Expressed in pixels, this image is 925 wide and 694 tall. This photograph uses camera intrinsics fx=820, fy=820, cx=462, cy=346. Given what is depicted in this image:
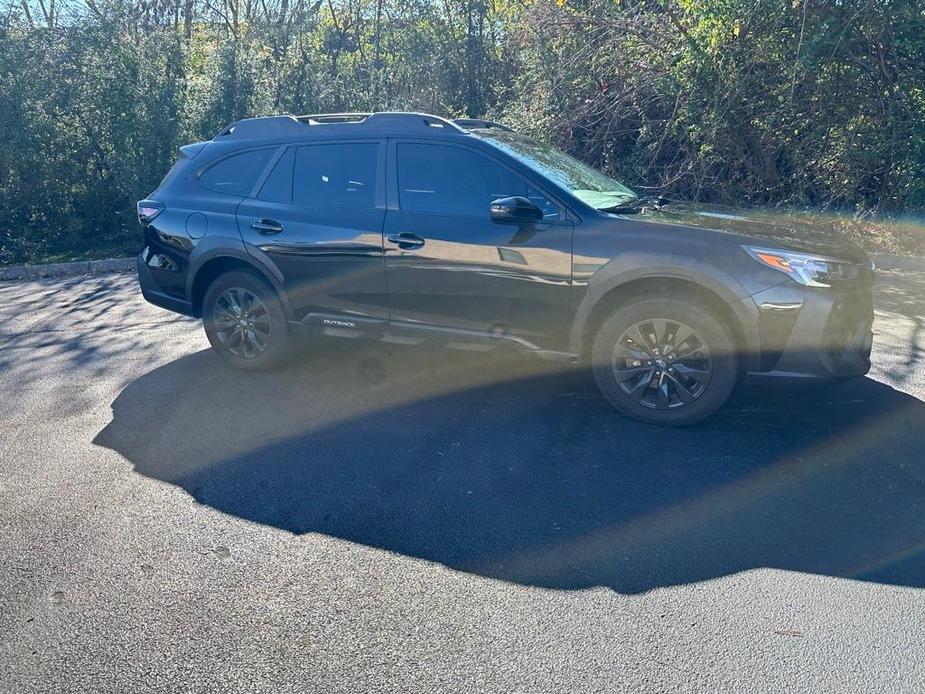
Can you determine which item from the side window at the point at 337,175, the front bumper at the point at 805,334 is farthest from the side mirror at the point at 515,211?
the front bumper at the point at 805,334

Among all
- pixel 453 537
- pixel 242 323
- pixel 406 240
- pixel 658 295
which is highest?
pixel 406 240

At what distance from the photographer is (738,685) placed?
286 cm


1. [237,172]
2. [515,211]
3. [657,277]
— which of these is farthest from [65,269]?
[657,277]

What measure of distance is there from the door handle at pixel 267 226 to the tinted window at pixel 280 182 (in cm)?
18

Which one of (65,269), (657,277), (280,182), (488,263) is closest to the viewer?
(657,277)

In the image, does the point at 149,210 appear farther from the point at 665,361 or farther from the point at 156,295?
the point at 665,361

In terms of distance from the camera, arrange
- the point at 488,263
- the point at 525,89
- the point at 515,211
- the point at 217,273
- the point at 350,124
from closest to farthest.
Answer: the point at 515,211 < the point at 488,263 < the point at 350,124 < the point at 217,273 < the point at 525,89

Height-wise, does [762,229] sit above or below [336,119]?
below

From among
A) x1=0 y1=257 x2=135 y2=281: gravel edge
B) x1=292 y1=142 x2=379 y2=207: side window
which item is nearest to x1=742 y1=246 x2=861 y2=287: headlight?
x1=292 y1=142 x2=379 y2=207: side window

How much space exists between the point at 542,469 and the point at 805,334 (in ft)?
5.52

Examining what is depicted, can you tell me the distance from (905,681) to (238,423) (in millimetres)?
4026

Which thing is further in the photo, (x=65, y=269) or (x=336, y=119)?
(x=65, y=269)

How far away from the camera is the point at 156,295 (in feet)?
21.9

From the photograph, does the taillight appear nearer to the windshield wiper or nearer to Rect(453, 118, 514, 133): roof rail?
Rect(453, 118, 514, 133): roof rail
